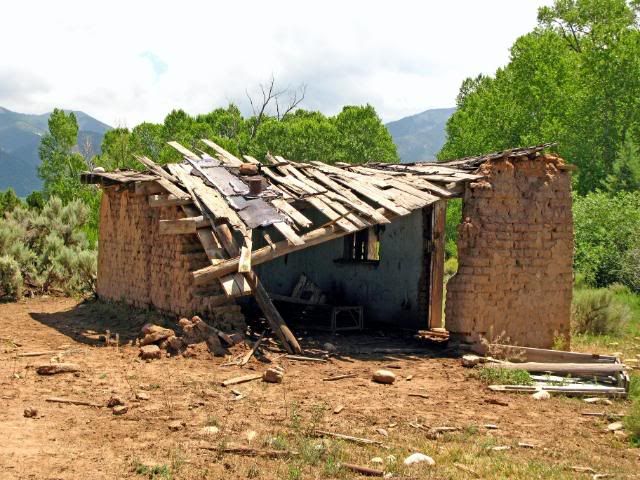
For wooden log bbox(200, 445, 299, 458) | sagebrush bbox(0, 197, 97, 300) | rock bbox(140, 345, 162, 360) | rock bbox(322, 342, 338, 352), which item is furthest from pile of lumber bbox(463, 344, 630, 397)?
sagebrush bbox(0, 197, 97, 300)

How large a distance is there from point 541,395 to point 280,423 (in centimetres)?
308

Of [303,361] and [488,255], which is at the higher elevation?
[488,255]

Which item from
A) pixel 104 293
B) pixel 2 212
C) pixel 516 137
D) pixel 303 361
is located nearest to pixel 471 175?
pixel 303 361

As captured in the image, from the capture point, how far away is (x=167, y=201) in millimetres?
9391

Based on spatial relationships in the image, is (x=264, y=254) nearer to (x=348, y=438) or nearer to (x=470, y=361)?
(x=470, y=361)

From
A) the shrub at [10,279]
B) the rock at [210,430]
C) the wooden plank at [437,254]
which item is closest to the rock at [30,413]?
the rock at [210,430]

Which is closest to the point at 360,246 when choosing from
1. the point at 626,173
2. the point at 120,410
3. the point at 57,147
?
the point at 120,410

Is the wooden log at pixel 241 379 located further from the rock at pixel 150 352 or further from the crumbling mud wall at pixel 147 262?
the crumbling mud wall at pixel 147 262

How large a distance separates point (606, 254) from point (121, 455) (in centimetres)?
1373

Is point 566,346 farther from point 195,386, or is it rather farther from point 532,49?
point 532,49

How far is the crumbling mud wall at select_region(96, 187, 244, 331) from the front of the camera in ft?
30.5

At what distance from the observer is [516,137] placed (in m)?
26.6

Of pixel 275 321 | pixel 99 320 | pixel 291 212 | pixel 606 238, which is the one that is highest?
pixel 606 238

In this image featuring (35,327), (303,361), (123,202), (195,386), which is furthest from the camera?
(123,202)
